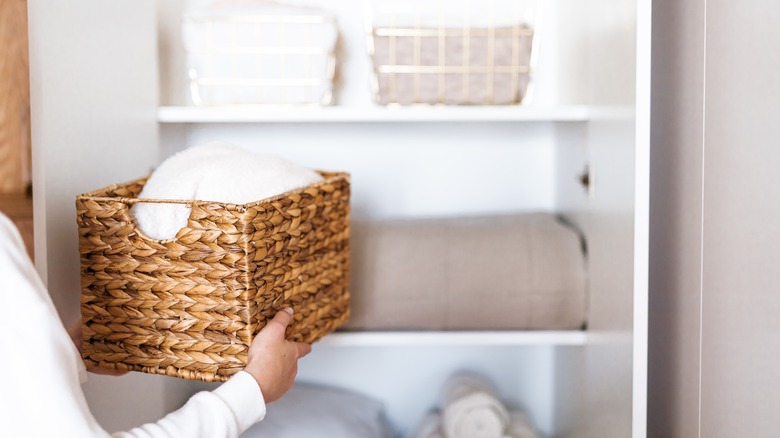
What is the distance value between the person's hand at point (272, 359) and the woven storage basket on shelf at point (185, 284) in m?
0.01

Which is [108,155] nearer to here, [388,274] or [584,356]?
[388,274]

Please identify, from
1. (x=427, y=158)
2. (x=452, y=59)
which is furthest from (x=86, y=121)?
(x=427, y=158)

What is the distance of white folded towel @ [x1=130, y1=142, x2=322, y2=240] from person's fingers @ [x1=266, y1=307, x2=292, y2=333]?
0.48ft

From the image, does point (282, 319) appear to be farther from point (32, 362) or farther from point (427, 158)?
point (427, 158)

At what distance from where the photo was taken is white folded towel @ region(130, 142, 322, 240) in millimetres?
917

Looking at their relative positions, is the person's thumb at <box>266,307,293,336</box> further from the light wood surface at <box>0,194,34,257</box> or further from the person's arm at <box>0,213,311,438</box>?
the light wood surface at <box>0,194,34,257</box>

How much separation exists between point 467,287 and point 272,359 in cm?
49

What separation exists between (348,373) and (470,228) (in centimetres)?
57

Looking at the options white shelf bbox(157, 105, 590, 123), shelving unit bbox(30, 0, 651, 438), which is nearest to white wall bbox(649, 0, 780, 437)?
shelving unit bbox(30, 0, 651, 438)

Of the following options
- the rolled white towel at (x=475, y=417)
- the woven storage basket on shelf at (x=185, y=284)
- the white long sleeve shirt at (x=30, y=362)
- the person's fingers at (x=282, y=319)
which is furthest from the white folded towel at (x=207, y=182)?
the rolled white towel at (x=475, y=417)

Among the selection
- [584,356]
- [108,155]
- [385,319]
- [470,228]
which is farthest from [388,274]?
[108,155]

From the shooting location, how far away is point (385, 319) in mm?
1319

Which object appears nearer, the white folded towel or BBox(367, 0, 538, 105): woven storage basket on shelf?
the white folded towel

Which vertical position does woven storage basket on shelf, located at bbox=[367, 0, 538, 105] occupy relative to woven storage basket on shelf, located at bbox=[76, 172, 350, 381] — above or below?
above
